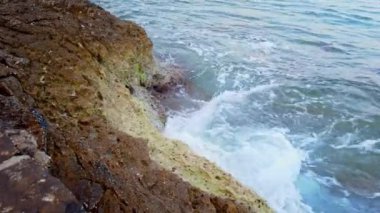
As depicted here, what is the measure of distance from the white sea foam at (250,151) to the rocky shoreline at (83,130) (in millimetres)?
736

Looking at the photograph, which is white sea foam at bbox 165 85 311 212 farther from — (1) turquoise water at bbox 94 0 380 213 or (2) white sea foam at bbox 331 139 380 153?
(2) white sea foam at bbox 331 139 380 153

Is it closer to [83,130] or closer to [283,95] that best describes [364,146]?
[283,95]

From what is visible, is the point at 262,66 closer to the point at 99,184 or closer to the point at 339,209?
the point at 339,209

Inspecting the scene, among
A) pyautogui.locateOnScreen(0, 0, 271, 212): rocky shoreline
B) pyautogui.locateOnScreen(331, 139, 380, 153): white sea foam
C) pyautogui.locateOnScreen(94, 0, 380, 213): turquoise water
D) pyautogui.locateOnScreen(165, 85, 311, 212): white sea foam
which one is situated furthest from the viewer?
pyautogui.locateOnScreen(331, 139, 380, 153): white sea foam

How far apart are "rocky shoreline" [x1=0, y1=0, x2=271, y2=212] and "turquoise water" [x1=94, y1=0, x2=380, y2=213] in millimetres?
1362

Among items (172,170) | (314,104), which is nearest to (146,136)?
(172,170)

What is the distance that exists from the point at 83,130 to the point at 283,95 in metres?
5.38

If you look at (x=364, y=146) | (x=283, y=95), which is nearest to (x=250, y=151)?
(x=364, y=146)

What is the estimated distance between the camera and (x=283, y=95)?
26.5 feet

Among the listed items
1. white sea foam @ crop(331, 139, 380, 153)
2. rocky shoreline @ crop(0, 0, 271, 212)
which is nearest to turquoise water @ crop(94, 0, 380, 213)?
white sea foam @ crop(331, 139, 380, 153)

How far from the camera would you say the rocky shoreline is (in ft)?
7.03

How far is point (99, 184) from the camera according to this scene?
2.46 meters

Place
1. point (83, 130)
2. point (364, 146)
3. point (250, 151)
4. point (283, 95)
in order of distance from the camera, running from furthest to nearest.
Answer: point (283, 95)
point (364, 146)
point (250, 151)
point (83, 130)

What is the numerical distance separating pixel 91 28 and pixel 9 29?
1.18 m
